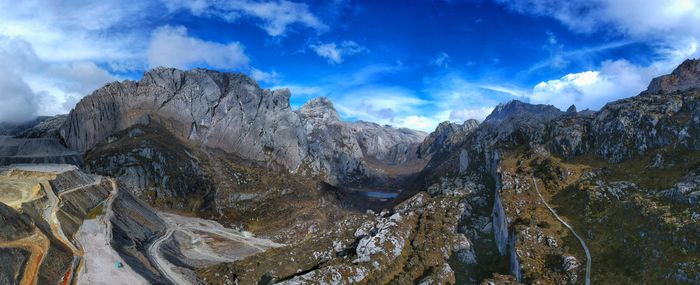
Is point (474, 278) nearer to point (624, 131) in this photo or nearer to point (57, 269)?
point (624, 131)

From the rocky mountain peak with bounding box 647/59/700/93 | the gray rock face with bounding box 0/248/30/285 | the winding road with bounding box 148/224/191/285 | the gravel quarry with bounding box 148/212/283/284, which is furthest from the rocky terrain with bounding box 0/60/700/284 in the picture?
the rocky mountain peak with bounding box 647/59/700/93

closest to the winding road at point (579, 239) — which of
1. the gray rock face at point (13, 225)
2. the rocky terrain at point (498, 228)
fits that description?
the rocky terrain at point (498, 228)

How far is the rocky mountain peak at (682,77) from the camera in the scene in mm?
160488

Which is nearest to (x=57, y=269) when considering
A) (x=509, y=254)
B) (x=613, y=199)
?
(x=509, y=254)

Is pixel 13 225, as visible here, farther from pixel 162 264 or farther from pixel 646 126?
pixel 646 126

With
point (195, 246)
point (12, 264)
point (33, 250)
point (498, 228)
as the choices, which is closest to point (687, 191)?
point (498, 228)

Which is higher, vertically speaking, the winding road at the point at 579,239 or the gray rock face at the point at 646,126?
the gray rock face at the point at 646,126

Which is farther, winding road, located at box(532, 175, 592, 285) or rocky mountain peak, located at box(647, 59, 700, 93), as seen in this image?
rocky mountain peak, located at box(647, 59, 700, 93)

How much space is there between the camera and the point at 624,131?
112625 millimetres

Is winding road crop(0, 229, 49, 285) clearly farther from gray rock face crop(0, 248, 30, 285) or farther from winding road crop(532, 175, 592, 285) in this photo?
winding road crop(532, 175, 592, 285)

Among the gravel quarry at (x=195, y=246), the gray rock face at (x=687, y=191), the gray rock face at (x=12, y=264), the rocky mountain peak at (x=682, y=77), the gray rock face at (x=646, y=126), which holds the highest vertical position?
the rocky mountain peak at (x=682, y=77)

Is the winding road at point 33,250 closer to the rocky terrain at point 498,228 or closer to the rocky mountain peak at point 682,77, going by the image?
the rocky terrain at point 498,228

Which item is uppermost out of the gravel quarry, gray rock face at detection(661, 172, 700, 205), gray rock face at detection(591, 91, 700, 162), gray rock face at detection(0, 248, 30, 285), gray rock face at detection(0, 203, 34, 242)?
gray rock face at detection(591, 91, 700, 162)

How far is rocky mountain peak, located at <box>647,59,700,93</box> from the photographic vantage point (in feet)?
527
